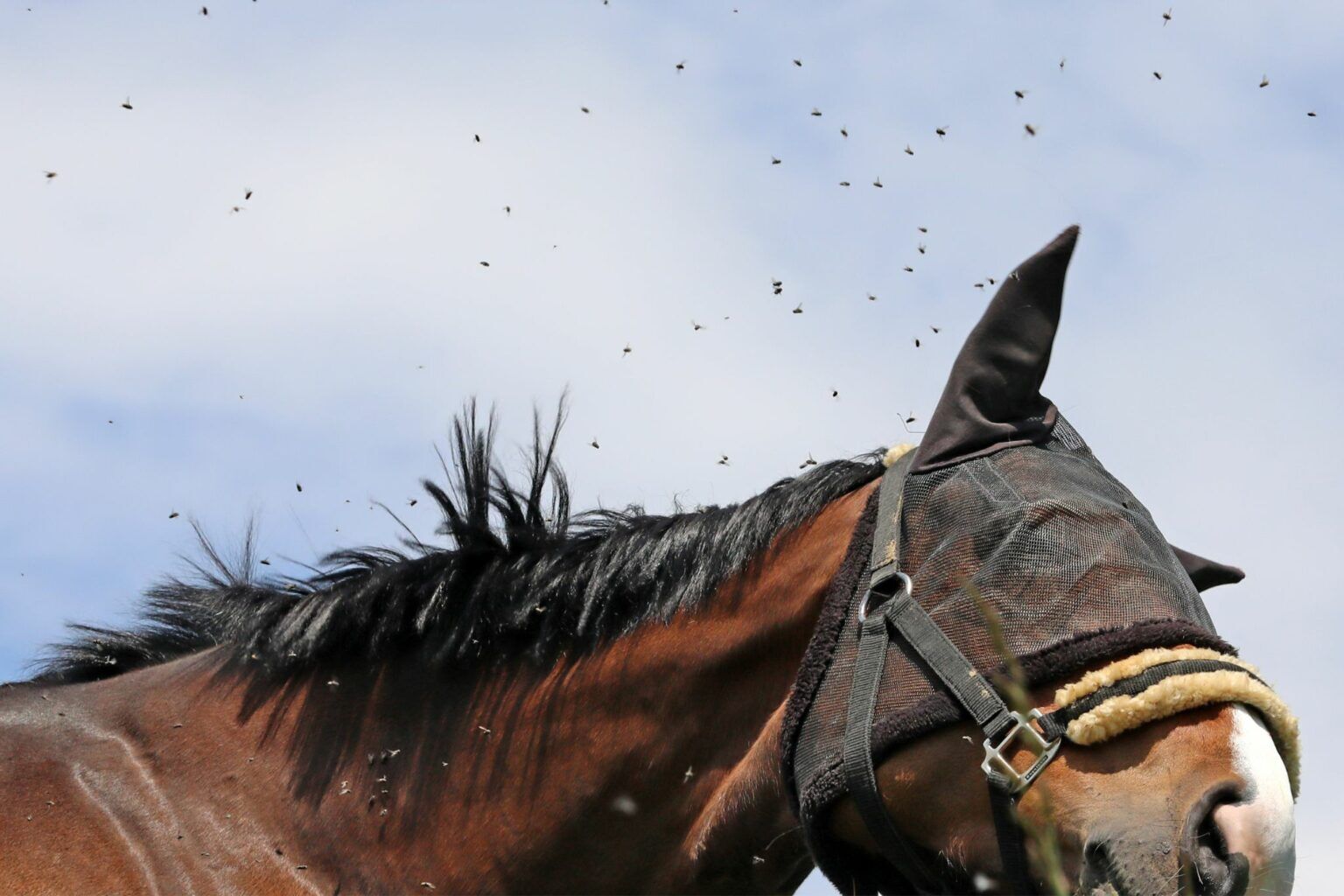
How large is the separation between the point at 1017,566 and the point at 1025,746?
59 centimetres

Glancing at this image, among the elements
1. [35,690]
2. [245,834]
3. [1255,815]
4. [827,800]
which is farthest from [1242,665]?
[35,690]

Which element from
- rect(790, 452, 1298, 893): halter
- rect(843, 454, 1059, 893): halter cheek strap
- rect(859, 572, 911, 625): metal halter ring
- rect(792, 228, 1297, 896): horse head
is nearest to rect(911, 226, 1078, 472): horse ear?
rect(792, 228, 1297, 896): horse head

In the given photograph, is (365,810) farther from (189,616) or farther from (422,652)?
(189,616)

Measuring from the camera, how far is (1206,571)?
5.45 metres

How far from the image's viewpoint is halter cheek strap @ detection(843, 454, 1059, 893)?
169 inches

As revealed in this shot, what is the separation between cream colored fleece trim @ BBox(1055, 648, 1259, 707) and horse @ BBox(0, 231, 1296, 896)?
0.03m

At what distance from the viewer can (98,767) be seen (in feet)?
17.7

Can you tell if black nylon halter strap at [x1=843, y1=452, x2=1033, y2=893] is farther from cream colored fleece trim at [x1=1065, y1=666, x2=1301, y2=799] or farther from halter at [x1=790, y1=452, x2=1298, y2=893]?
cream colored fleece trim at [x1=1065, y1=666, x2=1301, y2=799]

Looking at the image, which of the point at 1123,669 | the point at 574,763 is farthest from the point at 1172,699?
the point at 574,763

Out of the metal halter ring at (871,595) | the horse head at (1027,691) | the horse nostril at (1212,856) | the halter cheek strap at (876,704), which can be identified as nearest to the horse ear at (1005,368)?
the horse head at (1027,691)

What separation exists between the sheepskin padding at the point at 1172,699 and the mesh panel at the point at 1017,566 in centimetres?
16

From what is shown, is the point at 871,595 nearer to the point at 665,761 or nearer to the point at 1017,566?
the point at 1017,566

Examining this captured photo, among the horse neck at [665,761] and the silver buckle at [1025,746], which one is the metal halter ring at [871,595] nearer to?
the horse neck at [665,761]

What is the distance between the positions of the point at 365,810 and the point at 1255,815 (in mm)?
3170
